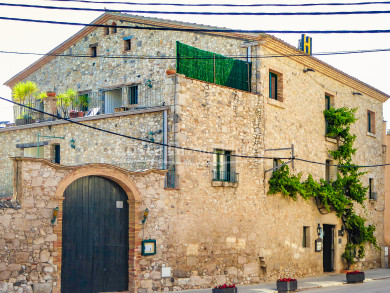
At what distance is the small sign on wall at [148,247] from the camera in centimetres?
1690

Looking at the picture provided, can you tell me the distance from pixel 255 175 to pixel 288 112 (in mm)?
3790

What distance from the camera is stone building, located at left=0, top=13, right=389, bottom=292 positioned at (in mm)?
15414

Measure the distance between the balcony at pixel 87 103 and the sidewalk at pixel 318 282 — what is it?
8308 millimetres

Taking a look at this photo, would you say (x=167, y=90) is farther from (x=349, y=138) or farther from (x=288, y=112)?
(x=349, y=138)

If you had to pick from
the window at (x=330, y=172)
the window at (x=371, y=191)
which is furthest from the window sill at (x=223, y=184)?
the window at (x=371, y=191)

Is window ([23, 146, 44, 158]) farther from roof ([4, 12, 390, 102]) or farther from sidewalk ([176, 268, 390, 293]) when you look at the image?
sidewalk ([176, 268, 390, 293])

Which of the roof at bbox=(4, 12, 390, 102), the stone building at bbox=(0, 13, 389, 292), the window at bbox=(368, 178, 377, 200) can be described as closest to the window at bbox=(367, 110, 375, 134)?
the roof at bbox=(4, 12, 390, 102)

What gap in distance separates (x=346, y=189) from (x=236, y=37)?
31.5ft

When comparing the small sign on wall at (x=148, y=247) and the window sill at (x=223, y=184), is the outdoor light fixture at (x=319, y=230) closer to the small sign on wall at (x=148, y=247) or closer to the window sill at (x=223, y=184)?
the window sill at (x=223, y=184)

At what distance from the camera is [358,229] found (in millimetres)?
27750

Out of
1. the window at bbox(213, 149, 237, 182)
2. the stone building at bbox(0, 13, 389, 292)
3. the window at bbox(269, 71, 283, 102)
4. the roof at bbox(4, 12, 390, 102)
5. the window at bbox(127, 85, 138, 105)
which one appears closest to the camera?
the stone building at bbox(0, 13, 389, 292)

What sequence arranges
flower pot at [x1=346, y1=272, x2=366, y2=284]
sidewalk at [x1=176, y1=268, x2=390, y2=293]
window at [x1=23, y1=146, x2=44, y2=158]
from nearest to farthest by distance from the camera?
sidewalk at [x1=176, y1=268, x2=390, y2=293]
flower pot at [x1=346, y1=272, x2=366, y2=284]
window at [x1=23, y1=146, x2=44, y2=158]

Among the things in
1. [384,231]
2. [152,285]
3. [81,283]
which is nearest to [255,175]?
[152,285]

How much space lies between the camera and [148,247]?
1703 centimetres
